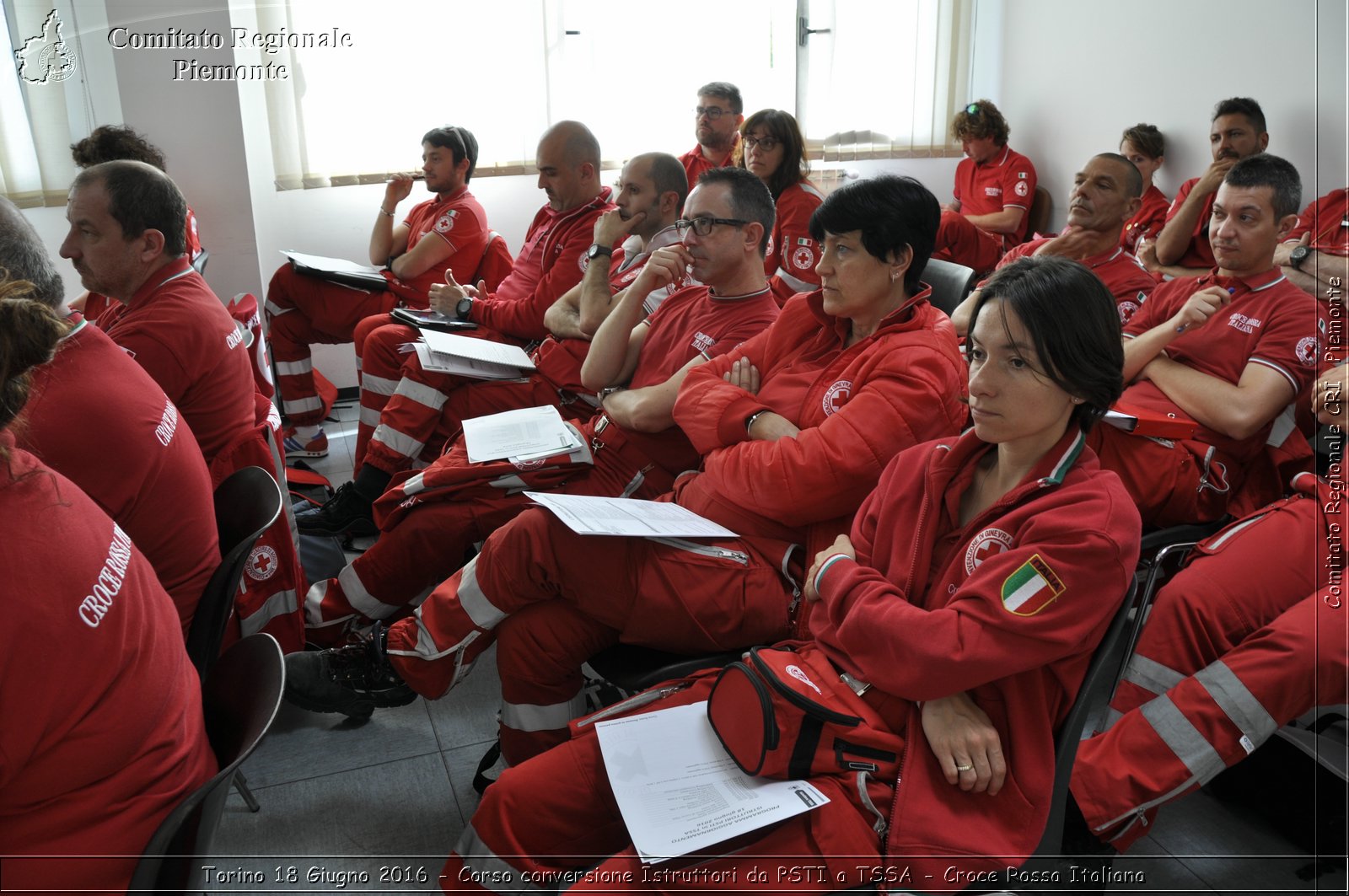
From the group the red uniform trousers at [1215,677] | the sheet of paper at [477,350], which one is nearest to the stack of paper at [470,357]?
the sheet of paper at [477,350]

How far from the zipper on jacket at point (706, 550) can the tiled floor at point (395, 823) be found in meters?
0.75

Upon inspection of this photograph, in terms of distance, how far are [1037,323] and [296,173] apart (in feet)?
14.9

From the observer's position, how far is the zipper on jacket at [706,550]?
1.79 meters

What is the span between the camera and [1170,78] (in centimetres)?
466

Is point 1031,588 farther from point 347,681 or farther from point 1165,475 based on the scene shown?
point 347,681

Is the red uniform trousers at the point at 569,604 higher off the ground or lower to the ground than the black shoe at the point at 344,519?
higher

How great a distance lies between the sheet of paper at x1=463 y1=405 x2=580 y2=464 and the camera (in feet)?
8.05

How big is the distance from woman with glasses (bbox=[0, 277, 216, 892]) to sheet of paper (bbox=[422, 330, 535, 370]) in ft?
6.50

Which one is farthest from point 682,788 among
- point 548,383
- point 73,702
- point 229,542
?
point 548,383

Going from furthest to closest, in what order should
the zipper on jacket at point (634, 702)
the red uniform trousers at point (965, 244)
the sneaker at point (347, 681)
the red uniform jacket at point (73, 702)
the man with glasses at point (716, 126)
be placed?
the red uniform trousers at point (965, 244) < the man with glasses at point (716, 126) < the sneaker at point (347, 681) < the zipper on jacket at point (634, 702) < the red uniform jacket at point (73, 702)

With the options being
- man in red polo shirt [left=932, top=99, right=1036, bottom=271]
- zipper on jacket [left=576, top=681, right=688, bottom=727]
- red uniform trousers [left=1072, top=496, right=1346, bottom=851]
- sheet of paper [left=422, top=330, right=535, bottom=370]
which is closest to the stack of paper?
sheet of paper [left=422, top=330, right=535, bottom=370]

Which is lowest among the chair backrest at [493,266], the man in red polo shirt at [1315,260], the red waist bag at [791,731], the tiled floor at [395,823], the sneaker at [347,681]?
the tiled floor at [395,823]

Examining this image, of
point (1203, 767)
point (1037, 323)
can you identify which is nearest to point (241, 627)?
point (1037, 323)

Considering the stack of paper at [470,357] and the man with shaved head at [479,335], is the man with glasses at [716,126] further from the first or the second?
the stack of paper at [470,357]
